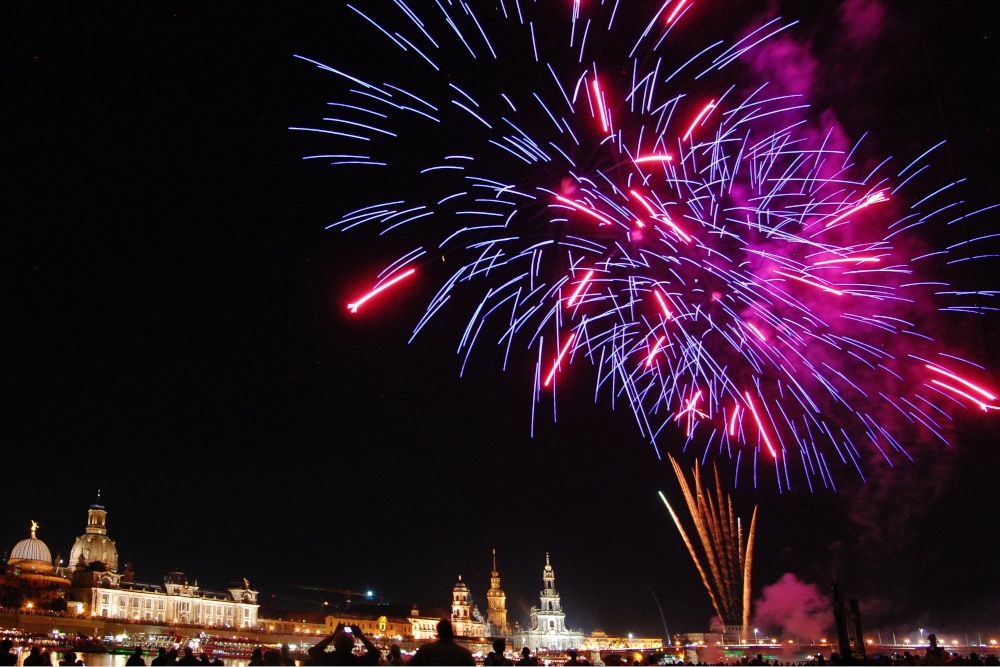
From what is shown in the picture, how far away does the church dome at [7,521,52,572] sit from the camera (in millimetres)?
89875

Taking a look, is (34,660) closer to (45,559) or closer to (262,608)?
(45,559)

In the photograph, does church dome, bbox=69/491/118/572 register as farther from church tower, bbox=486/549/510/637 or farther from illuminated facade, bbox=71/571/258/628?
church tower, bbox=486/549/510/637

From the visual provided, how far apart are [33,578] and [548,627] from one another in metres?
75.2

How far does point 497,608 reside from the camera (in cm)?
14050

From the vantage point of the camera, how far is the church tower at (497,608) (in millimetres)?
137750

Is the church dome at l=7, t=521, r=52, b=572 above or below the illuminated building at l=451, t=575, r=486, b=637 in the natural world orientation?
above

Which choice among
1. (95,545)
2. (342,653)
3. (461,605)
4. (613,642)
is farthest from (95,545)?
(342,653)

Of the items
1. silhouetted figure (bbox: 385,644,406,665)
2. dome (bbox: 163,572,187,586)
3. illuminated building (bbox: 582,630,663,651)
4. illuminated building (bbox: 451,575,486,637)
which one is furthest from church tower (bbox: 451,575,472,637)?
silhouetted figure (bbox: 385,644,406,665)

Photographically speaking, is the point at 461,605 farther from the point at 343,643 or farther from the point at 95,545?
the point at 343,643

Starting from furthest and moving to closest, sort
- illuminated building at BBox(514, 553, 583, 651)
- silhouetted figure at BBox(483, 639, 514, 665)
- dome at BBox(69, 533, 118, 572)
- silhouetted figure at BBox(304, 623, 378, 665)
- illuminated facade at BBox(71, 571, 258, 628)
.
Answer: illuminated building at BBox(514, 553, 583, 651)
dome at BBox(69, 533, 118, 572)
illuminated facade at BBox(71, 571, 258, 628)
silhouetted figure at BBox(483, 639, 514, 665)
silhouetted figure at BBox(304, 623, 378, 665)

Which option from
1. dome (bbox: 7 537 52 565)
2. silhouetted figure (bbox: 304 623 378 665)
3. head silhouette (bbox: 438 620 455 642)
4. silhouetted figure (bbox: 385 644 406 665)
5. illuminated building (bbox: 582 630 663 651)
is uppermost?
dome (bbox: 7 537 52 565)

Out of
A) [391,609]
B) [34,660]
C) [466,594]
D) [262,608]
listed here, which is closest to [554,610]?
[466,594]

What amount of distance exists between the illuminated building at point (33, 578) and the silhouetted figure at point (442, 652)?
270ft

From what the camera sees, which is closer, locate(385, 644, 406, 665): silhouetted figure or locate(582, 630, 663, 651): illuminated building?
locate(385, 644, 406, 665): silhouetted figure
